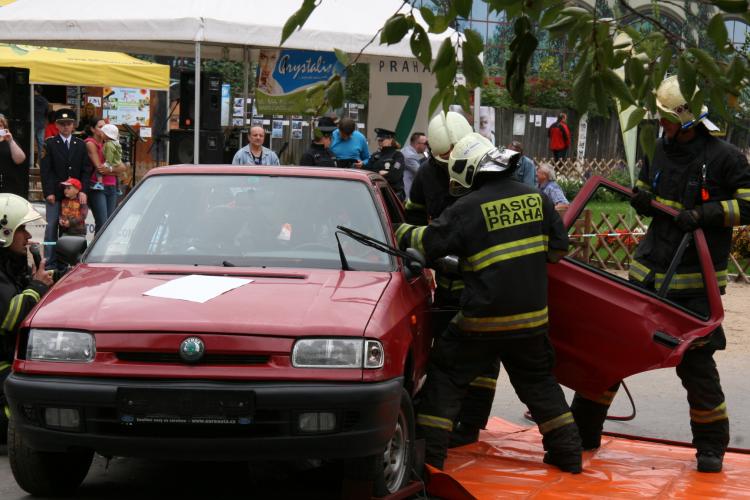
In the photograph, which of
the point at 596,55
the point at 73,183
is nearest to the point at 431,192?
the point at 596,55

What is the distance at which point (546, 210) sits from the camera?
6.06m

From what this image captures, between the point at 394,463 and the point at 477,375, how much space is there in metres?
0.86

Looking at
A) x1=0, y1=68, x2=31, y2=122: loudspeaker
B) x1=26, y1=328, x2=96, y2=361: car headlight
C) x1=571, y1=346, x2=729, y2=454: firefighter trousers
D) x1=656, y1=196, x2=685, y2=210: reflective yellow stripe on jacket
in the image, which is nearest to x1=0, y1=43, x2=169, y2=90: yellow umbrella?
x1=0, y1=68, x2=31, y2=122: loudspeaker

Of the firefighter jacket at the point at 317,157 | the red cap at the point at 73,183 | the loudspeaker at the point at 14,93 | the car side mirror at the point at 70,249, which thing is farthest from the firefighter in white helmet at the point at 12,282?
the loudspeaker at the point at 14,93

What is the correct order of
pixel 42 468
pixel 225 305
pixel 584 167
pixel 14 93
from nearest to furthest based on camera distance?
1. pixel 225 305
2. pixel 42 468
3. pixel 14 93
4. pixel 584 167

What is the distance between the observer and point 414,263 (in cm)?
583

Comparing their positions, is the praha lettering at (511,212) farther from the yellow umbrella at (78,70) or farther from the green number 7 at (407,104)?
the yellow umbrella at (78,70)

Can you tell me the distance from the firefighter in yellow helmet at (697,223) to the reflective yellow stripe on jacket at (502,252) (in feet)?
3.10

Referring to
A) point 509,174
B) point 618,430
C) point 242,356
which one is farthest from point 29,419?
point 618,430

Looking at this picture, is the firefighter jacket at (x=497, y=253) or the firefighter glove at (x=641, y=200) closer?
the firefighter jacket at (x=497, y=253)

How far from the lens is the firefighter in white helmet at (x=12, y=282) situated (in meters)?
6.30

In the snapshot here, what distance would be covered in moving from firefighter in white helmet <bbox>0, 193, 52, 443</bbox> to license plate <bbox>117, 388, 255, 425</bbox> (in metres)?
1.74

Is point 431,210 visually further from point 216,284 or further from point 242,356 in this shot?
point 242,356

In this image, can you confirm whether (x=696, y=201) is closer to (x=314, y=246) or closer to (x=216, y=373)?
(x=314, y=246)
